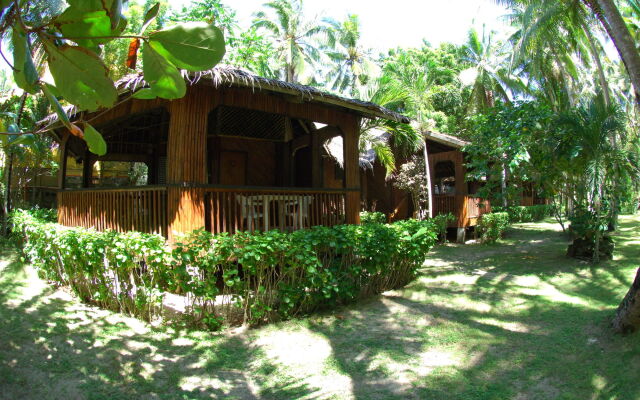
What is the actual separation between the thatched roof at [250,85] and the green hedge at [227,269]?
6.10 feet

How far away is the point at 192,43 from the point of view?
3.71 feet

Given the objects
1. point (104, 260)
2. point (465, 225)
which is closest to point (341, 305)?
point (104, 260)

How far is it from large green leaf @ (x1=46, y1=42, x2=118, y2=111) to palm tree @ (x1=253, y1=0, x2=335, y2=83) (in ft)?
91.5

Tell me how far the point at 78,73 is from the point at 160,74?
0.90 ft

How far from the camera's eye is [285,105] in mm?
7336

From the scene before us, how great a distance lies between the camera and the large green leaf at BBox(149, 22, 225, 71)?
1.12 metres

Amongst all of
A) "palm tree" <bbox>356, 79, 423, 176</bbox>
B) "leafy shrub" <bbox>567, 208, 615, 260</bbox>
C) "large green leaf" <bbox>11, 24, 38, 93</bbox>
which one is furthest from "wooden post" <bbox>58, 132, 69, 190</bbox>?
"leafy shrub" <bbox>567, 208, 615, 260</bbox>

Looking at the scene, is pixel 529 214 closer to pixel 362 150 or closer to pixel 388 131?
pixel 362 150

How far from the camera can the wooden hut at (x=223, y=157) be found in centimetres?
602

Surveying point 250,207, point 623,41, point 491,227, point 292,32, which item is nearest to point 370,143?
point 491,227

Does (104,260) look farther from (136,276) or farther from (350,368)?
(350,368)

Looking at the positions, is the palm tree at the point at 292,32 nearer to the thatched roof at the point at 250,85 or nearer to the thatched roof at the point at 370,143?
the thatched roof at the point at 370,143

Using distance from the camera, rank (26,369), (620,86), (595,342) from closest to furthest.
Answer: (26,369)
(595,342)
(620,86)

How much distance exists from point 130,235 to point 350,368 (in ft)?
11.0
